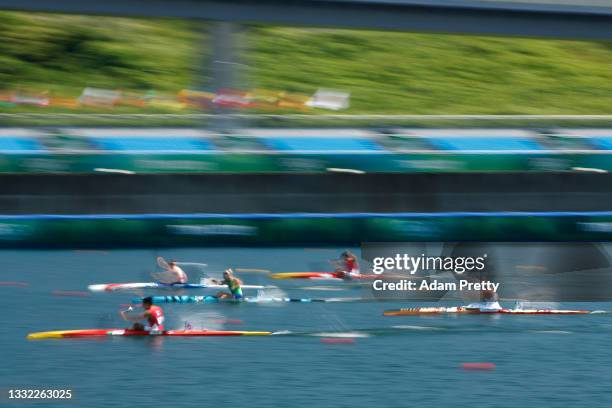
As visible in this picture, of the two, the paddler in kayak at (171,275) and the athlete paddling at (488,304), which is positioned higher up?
the athlete paddling at (488,304)

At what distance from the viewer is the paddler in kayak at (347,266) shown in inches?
873

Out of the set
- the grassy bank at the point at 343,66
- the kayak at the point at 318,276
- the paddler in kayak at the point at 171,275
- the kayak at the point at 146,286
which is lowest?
the kayak at the point at 318,276

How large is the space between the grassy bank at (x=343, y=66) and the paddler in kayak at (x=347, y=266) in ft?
61.0

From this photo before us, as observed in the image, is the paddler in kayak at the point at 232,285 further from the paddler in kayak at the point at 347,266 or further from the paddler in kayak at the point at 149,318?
the paddler in kayak at the point at 149,318

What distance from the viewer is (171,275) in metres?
20.9

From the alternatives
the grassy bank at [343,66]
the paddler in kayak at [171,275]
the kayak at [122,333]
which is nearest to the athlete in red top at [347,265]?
the paddler in kayak at [171,275]

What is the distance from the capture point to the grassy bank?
4125cm

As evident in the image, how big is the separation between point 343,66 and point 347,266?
73.5ft

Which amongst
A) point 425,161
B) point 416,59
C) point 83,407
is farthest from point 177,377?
point 416,59

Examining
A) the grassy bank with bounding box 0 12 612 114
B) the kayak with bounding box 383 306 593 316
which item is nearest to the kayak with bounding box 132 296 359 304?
the kayak with bounding box 383 306 593 316

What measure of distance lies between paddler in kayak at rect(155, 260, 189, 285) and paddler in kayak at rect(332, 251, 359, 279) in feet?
9.94

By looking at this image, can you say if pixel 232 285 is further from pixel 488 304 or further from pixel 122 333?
pixel 488 304

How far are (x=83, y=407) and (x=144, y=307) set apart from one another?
3947 millimetres

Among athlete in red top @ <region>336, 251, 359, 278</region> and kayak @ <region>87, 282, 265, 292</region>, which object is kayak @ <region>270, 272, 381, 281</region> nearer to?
athlete in red top @ <region>336, 251, 359, 278</region>
